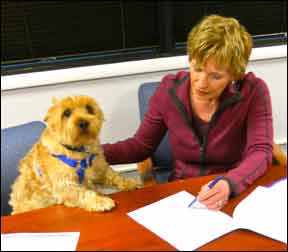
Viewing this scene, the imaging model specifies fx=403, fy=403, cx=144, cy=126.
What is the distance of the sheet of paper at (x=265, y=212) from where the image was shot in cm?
112

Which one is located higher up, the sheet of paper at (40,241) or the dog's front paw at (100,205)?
the dog's front paw at (100,205)

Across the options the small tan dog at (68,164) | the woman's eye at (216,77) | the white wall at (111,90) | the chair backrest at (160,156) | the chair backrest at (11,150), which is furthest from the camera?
the white wall at (111,90)

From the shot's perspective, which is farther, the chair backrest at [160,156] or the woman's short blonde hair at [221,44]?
the chair backrest at [160,156]

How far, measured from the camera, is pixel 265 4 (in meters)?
2.77

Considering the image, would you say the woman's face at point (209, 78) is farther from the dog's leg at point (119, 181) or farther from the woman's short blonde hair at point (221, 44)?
the dog's leg at point (119, 181)

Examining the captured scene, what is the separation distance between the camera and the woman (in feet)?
4.67

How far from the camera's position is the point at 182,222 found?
117 cm

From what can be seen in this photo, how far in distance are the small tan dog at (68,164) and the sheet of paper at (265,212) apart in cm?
41

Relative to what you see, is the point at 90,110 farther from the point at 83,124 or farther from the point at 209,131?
the point at 209,131

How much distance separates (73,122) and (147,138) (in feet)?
1.43

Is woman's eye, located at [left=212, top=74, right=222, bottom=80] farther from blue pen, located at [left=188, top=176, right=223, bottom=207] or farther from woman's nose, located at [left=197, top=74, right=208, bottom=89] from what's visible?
blue pen, located at [left=188, top=176, right=223, bottom=207]

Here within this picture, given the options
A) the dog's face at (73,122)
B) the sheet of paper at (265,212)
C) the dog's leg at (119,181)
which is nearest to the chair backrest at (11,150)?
the dog's face at (73,122)

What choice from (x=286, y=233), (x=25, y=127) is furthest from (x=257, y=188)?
(x=25, y=127)

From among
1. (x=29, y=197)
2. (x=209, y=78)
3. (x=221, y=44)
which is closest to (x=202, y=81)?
(x=209, y=78)
